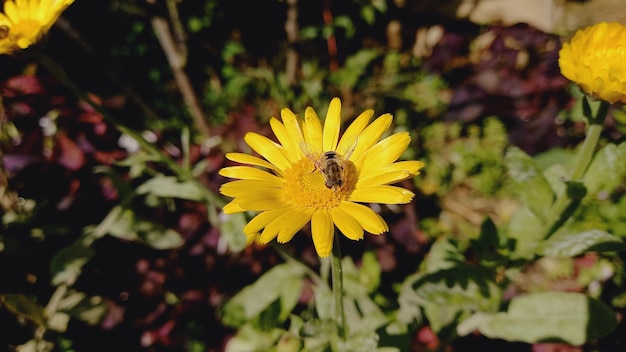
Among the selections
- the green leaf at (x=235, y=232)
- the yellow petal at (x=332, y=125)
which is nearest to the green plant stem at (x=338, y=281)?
the yellow petal at (x=332, y=125)

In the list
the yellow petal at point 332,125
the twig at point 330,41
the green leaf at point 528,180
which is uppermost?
the twig at point 330,41

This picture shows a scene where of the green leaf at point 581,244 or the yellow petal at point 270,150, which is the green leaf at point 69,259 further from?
the green leaf at point 581,244

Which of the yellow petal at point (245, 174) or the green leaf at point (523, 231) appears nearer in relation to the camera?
the yellow petal at point (245, 174)

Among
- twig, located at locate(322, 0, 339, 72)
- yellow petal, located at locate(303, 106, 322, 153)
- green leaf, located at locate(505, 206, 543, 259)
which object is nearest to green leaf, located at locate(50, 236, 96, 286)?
yellow petal, located at locate(303, 106, 322, 153)

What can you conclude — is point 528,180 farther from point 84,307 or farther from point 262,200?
point 84,307

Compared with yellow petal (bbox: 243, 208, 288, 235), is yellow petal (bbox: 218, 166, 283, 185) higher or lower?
higher

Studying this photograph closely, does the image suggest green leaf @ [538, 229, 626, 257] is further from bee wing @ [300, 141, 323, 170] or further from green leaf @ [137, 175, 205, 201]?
green leaf @ [137, 175, 205, 201]
